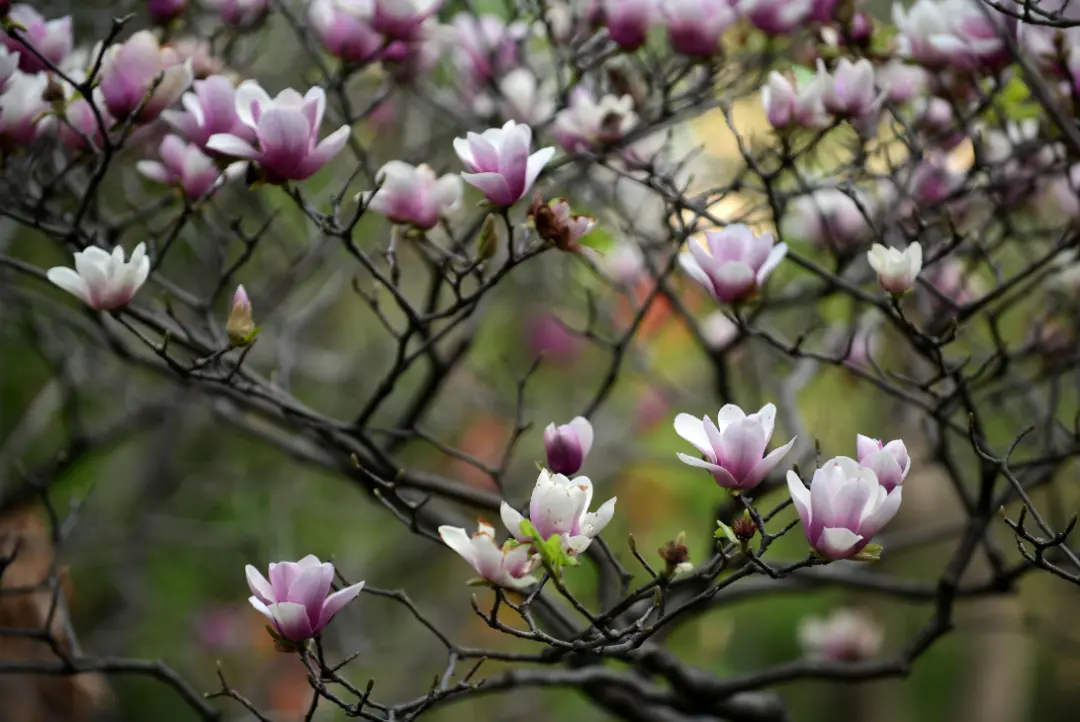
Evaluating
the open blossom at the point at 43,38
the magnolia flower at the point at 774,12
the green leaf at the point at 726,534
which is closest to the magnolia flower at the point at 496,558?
the green leaf at the point at 726,534

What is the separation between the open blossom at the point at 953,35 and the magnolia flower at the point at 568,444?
80 cm

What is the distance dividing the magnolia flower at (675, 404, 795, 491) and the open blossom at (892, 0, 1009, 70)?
0.78 m

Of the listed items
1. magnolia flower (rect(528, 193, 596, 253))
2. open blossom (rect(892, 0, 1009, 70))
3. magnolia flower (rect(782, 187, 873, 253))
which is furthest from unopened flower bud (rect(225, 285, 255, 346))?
magnolia flower (rect(782, 187, 873, 253))

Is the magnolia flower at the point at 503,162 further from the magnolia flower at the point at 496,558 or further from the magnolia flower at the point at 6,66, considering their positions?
the magnolia flower at the point at 6,66

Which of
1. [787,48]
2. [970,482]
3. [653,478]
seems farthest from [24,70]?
[653,478]

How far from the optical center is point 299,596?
869 millimetres

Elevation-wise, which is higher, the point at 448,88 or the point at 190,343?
the point at 448,88

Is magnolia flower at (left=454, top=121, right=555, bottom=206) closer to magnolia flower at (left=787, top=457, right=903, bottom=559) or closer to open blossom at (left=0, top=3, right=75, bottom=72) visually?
magnolia flower at (left=787, top=457, right=903, bottom=559)

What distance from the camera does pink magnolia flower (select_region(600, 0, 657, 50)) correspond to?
4.73 feet

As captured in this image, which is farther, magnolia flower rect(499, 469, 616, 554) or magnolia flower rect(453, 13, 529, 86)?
magnolia flower rect(453, 13, 529, 86)

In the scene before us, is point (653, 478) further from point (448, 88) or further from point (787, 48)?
point (787, 48)

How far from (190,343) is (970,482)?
225 centimetres

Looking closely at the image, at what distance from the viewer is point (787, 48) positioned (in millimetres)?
1857

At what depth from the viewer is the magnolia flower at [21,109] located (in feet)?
3.94
